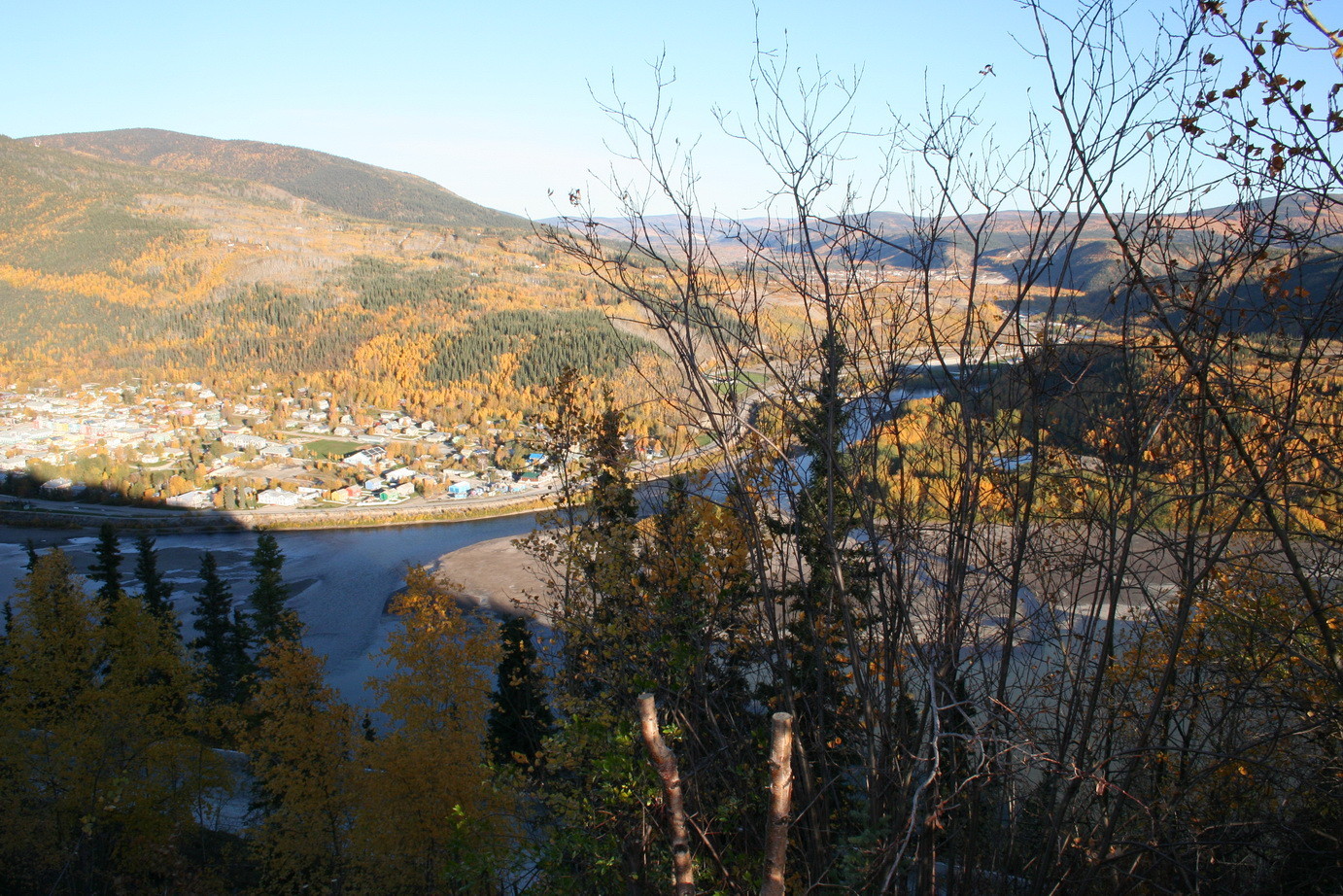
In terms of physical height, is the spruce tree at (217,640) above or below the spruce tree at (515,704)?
below

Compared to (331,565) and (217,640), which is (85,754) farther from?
(331,565)

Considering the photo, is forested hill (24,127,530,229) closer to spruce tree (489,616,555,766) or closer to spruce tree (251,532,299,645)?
spruce tree (251,532,299,645)

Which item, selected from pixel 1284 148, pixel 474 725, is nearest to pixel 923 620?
pixel 1284 148

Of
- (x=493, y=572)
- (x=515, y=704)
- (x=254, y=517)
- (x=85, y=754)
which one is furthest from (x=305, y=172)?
(x=515, y=704)

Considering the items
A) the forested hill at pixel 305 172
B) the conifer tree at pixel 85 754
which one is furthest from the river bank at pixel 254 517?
the forested hill at pixel 305 172

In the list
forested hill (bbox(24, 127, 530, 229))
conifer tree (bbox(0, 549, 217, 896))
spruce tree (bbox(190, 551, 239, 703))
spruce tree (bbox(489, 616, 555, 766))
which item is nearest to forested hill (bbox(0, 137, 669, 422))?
spruce tree (bbox(190, 551, 239, 703))

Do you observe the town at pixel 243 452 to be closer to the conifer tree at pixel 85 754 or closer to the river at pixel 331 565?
the river at pixel 331 565
